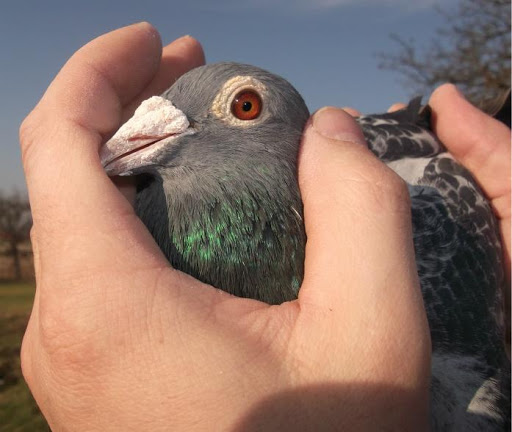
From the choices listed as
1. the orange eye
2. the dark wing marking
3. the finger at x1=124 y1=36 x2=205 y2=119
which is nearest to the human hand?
the orange eye

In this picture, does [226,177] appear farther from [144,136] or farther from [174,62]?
[174,62]

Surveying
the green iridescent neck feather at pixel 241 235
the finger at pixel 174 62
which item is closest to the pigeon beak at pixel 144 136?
the green iridescent neck feather at pixel 241 235

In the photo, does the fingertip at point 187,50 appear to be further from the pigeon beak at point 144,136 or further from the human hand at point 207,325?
the human hand at point 207,325

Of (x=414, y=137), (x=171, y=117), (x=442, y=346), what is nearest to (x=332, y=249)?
(x=171, y=117)

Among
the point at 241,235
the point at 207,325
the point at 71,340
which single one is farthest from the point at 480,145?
the point at 71,340

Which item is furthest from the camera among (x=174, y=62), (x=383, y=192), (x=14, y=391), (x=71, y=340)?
(x=14, y=391)

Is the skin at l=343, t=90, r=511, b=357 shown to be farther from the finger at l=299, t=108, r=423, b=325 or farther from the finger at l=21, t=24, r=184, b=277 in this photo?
the finger at l=21, t=24, r=184, b=277

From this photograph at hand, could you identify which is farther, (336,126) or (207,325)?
(336,126)
